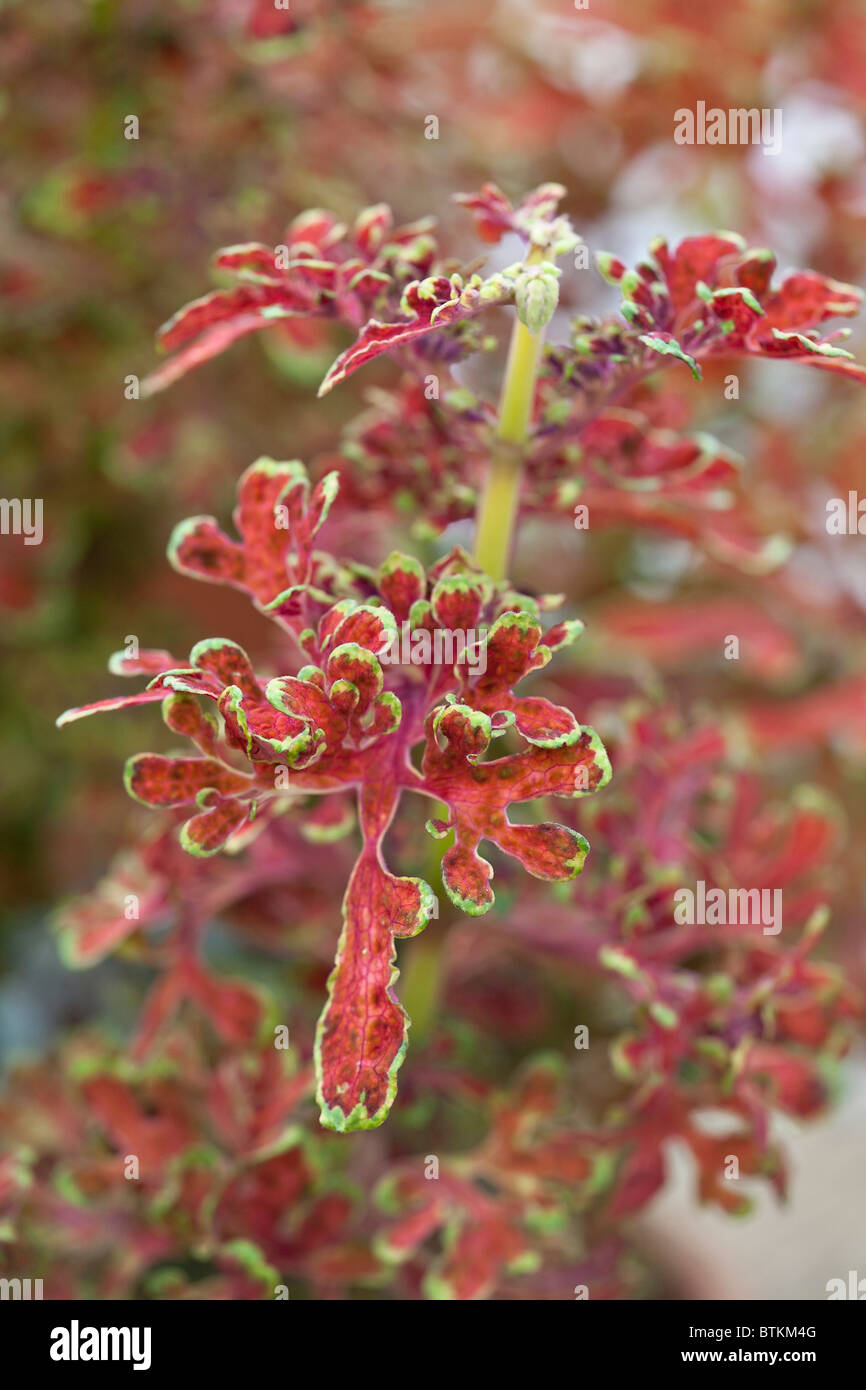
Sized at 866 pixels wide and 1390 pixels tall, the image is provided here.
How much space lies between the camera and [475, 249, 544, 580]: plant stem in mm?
588

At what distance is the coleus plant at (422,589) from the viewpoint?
0.49 metres

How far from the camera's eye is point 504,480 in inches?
24.4

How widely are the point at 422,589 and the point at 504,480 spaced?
0.31 feet

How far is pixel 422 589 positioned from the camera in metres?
0.56

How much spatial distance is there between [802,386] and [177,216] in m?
0.72

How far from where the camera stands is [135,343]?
1.06 m

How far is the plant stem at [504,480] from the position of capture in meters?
0.59

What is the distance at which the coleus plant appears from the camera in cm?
49

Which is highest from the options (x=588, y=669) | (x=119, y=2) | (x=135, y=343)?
(x=119, y=2)
